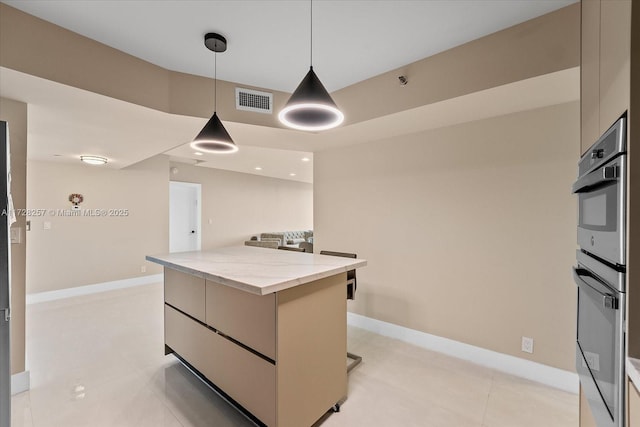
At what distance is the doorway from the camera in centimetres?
632

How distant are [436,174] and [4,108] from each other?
145 inches

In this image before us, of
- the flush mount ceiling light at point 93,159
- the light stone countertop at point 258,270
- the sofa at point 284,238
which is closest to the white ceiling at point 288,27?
the light stone countertop at point 258,270

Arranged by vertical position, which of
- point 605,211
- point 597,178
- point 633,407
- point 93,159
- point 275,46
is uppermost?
point 275,46

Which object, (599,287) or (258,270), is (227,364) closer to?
(258,270)

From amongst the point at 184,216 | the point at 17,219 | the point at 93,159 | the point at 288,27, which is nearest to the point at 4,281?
the point at 17,219

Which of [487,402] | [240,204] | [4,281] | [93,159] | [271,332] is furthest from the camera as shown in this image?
A: [240,204]

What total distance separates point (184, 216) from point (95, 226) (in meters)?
1.77

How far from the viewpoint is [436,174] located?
2846mm

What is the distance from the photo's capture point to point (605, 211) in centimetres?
99

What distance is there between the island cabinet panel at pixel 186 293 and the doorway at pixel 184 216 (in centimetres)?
421

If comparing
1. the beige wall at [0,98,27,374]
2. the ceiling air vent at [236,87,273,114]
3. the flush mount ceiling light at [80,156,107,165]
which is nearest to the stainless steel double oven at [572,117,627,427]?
the ceiling air vent at [236,87,273,114]

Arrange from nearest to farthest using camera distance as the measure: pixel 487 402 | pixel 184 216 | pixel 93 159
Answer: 1. pixel 487 402
2. pixel 93 159
3. pixel 184 216

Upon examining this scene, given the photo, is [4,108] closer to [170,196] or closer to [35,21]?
[35,21]

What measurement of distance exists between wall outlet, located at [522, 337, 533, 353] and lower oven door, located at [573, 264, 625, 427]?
1137mm
